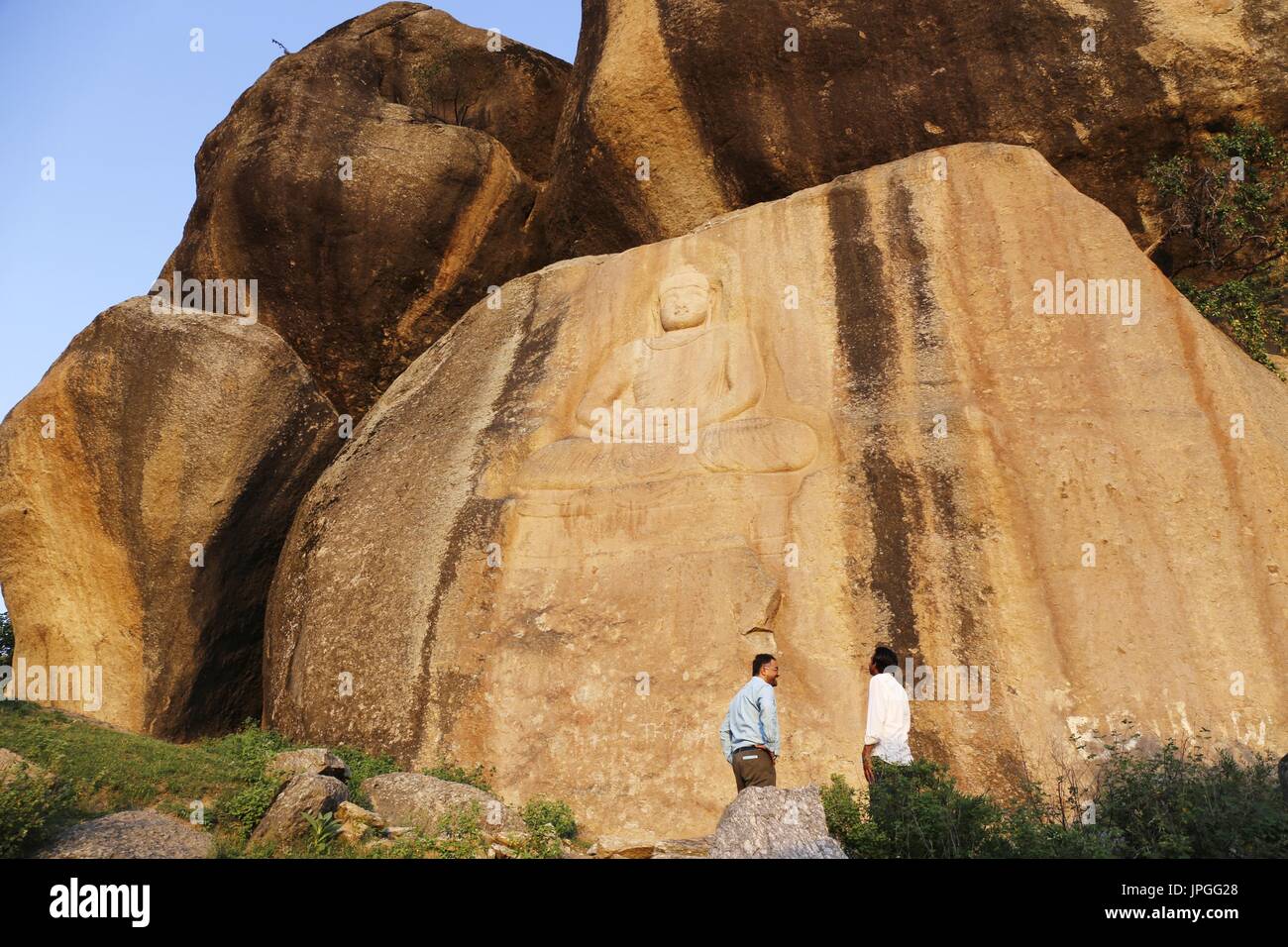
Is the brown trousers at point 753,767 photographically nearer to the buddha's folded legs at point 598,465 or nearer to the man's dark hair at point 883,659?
the man's dark hair at point 883,659

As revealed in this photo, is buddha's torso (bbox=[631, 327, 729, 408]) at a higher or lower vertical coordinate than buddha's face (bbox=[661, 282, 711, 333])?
lower

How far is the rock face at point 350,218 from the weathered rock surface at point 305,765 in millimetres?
6975

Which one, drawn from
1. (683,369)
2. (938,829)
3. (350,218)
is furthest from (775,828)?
(350,218)

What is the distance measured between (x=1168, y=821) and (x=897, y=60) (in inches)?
289

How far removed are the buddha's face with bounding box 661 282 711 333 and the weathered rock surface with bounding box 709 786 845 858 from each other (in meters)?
5.33

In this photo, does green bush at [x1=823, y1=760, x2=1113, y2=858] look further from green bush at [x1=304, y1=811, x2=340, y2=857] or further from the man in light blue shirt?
green bush at [x1=304, y1=811, x2=340, y2=857]

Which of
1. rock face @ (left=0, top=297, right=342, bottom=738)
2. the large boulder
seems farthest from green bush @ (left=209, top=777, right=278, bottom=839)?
rock face @ (left=0, top=297, right=342, bottom=738)

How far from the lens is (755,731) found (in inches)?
235

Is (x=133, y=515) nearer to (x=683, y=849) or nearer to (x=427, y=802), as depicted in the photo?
(x=427, y=802)

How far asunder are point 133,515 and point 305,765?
4245 mm

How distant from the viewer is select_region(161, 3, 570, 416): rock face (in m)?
12.9

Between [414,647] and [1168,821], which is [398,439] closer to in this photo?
[414,647]

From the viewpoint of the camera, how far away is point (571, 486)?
8891mm

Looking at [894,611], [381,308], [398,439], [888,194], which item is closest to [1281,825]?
[894,611]
